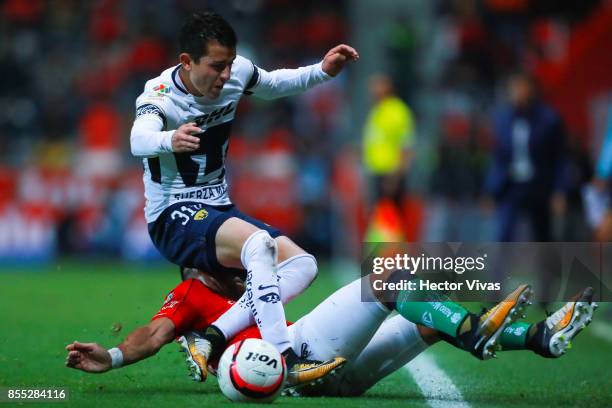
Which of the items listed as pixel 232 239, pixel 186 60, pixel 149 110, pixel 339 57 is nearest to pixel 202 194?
pixel 232 239

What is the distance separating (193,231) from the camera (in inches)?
255

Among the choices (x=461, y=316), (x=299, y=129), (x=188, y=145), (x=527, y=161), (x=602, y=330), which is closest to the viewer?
(x=461, y=316)

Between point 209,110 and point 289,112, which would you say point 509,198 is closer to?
point 209,110

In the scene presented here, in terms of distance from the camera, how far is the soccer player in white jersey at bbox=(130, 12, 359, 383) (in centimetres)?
590

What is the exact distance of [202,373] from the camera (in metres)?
6.06

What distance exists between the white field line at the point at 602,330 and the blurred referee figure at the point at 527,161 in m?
1.38

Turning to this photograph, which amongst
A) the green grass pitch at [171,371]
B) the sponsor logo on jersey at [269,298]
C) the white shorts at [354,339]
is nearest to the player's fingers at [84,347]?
the green grass pitch at [171,371]

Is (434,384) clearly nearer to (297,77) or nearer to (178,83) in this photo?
(297,77)

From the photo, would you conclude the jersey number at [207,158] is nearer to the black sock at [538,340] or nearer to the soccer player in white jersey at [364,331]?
the soccer player in white jersey at [364,331]

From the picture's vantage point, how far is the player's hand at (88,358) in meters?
5.90

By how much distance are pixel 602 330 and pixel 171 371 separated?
4445mm

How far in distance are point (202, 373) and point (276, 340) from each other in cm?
48

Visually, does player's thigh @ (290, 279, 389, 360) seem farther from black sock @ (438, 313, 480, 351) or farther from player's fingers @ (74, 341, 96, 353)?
player's fingers @ (74, 341, 96, 353)

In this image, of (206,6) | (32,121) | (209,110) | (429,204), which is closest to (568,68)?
(429,204)
